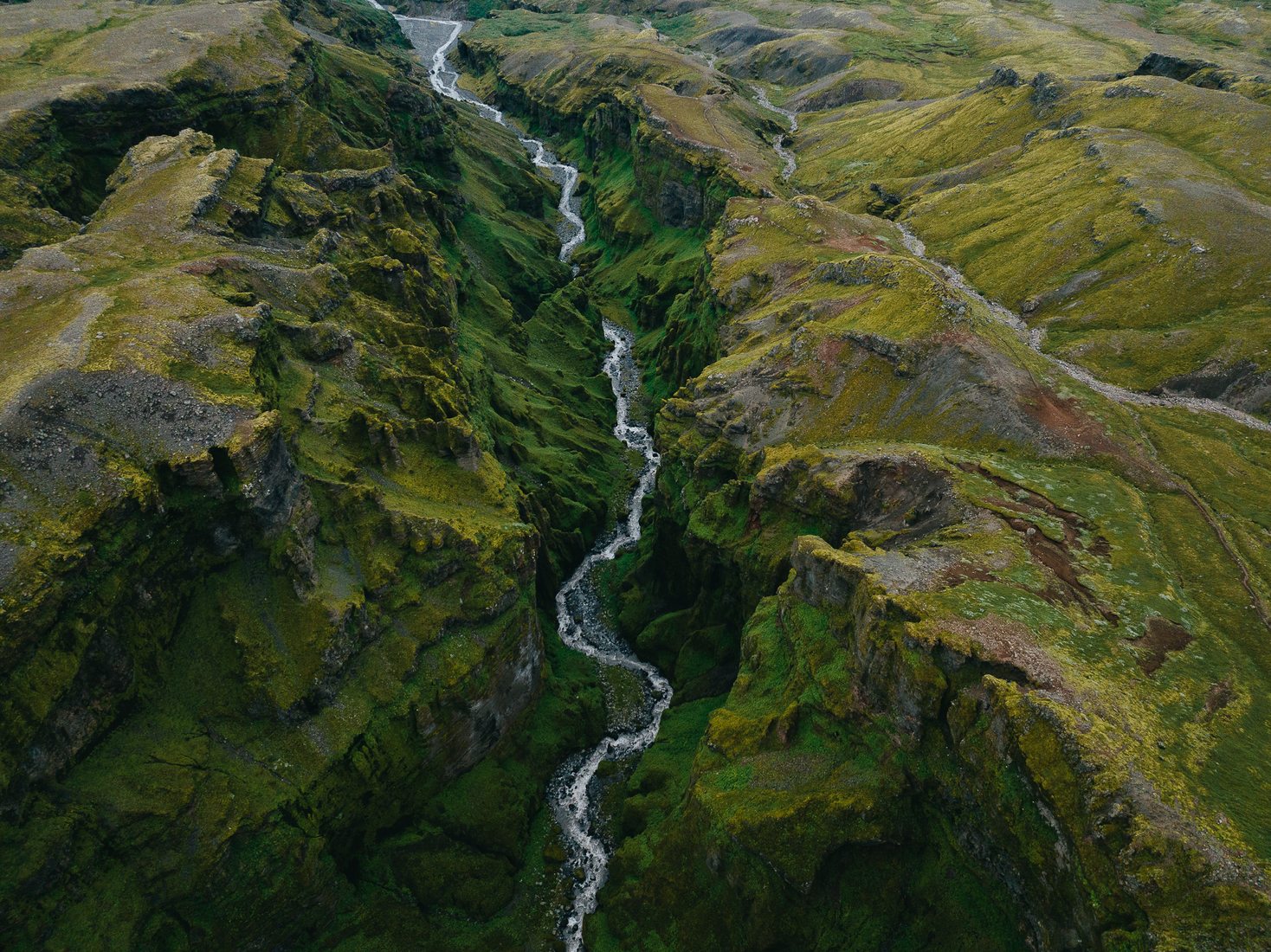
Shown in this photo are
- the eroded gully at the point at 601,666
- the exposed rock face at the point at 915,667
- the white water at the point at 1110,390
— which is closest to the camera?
the exposed rock face at the point at 915,667

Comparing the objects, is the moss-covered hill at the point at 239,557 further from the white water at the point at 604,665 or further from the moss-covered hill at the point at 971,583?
the moss-covered hill at the point at 971,583

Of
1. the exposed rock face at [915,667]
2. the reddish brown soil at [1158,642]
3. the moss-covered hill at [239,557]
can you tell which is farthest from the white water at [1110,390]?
the moss-covered hill at [239,557]

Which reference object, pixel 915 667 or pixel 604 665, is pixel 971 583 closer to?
pixel 915 667

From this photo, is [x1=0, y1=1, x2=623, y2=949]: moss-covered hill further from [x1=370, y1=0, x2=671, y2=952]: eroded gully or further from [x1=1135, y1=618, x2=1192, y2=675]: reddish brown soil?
[x1=1135, y1=618, x2=1192, y2=675]: reddish brown soil

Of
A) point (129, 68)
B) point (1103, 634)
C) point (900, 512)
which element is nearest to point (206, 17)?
point (129, 68)

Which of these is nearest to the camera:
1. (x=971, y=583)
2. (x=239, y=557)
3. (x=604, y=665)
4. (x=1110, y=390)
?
(x=971, y=583)

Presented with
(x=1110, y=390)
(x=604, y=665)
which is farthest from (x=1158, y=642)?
(x=604, y=665)
